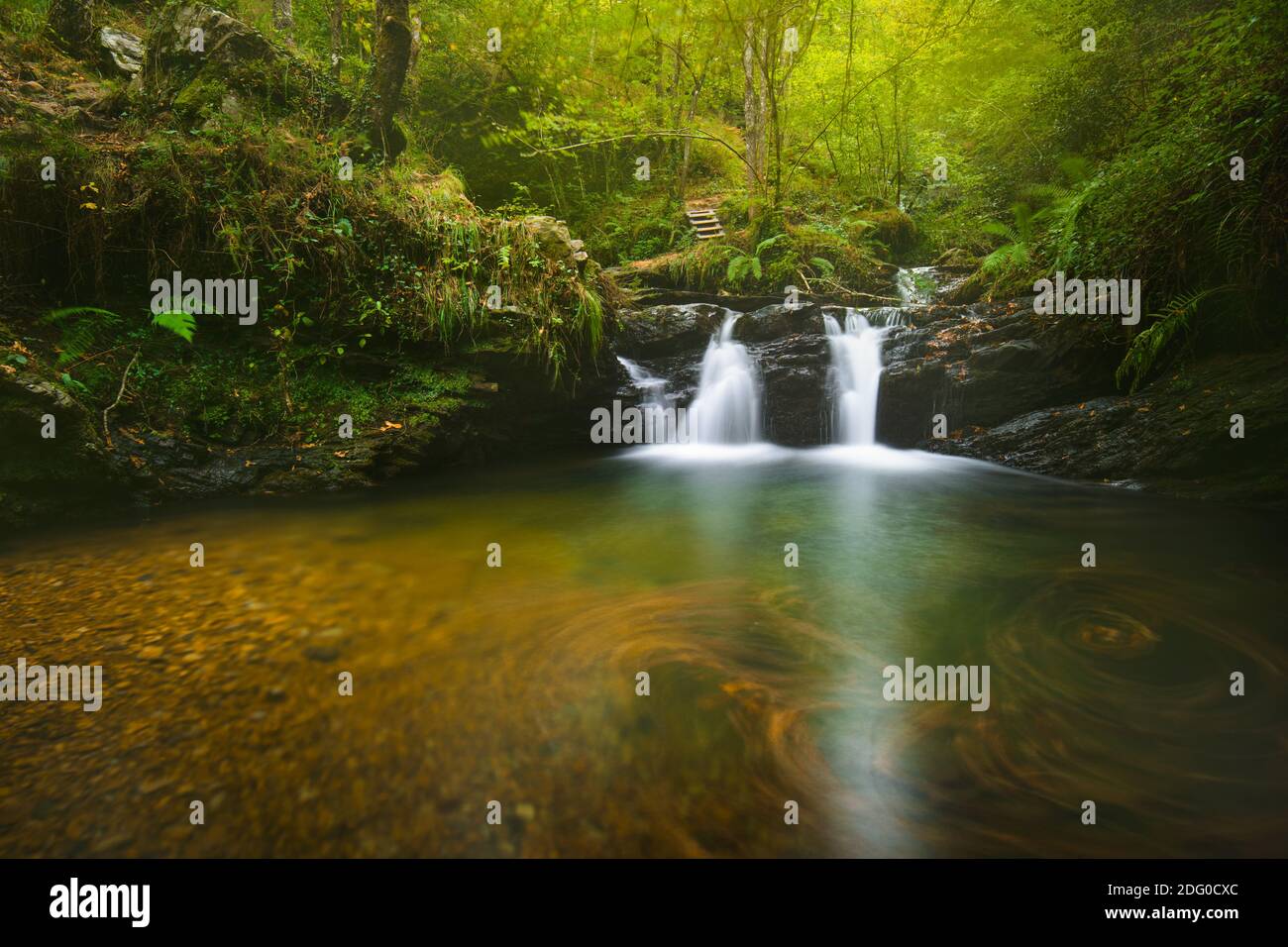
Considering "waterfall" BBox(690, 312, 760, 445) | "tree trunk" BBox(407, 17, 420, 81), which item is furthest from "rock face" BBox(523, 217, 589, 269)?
"tree trunk" BBox(407, 17, 420, 81)

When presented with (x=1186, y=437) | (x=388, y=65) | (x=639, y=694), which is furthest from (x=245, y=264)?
(x=1186, y=437)

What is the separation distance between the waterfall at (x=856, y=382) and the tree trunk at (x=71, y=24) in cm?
1151

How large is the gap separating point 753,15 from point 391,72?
6.55m

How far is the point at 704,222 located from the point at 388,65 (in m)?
7.88

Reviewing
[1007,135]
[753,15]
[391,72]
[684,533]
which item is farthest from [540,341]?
[1007,135]

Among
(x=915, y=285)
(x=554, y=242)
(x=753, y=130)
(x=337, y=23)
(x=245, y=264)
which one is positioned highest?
(x=337, y=23)

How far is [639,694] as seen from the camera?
7.90ft

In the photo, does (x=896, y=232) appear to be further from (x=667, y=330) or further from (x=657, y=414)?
(x=657, y=414)

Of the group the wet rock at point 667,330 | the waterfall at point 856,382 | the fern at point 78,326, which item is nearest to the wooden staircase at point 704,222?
the wet rock at point 667,330

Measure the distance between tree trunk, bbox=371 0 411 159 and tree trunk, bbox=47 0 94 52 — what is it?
154 inches

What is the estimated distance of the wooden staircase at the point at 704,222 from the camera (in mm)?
13031

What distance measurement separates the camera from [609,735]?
2.13 metres

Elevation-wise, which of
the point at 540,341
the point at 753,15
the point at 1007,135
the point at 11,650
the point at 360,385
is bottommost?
the point at 11,650
